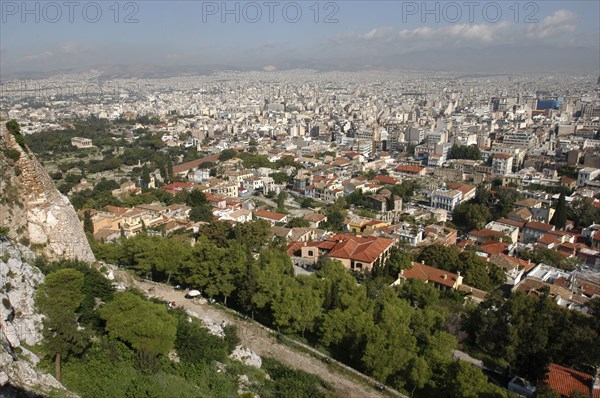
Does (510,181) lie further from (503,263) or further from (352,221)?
(503,263)

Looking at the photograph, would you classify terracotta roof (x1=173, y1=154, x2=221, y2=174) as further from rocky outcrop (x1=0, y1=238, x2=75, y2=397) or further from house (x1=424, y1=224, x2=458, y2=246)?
rocky outcrop (x1=0, y1=238, x2=75, y2=397)

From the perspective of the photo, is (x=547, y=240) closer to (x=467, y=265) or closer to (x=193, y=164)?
(x=467, y=265)

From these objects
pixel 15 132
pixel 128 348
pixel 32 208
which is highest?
pixel 15 132

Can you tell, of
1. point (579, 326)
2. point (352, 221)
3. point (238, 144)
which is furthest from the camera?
point (238, 144)

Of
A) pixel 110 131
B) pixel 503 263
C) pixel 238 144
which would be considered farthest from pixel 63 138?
pixel 503 263

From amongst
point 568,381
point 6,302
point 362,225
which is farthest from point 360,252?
point 6,302

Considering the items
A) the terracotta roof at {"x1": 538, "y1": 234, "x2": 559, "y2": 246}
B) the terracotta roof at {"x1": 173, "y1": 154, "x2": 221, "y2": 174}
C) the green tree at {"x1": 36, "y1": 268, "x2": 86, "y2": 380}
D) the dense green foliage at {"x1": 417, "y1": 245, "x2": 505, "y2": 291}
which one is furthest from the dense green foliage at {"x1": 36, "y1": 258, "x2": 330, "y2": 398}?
the terracotta roof at {"x1": 173, "y1": 154, "x2": 221, "y2": 174}

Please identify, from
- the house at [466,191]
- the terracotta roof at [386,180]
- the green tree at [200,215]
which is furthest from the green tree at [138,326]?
the terracotta roof at [386,180]
